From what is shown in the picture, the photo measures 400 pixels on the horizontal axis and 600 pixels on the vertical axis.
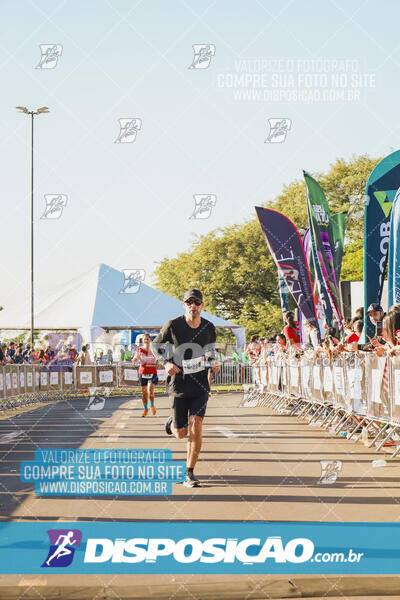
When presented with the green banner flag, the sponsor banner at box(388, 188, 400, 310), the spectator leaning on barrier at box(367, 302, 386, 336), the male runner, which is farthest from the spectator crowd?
the male runner

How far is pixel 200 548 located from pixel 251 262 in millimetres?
60492

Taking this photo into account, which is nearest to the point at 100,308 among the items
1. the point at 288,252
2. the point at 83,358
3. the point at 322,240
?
the point at 83,358

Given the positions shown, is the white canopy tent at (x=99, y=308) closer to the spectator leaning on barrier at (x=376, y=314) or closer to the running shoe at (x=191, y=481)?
the spectator leaning on barrier at (x=376, y=314)

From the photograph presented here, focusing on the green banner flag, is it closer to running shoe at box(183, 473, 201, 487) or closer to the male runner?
the male runner

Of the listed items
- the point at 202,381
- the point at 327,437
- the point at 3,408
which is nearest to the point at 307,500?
the point at 202,381

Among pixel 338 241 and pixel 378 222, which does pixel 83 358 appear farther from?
pixel 378 222

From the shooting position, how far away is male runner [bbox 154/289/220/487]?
31.7 feet

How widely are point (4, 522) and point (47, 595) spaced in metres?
2.33

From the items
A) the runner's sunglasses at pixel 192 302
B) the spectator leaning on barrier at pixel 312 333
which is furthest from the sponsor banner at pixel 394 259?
the runner's sunglasses at pixel 192 302

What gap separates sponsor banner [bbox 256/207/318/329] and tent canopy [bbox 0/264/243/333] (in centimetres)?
1908

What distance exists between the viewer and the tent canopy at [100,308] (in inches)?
1761

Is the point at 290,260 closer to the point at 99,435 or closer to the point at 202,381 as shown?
the point at 99,435

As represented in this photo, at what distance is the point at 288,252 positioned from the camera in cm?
2567

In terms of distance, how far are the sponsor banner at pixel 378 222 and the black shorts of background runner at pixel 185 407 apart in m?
7.79
